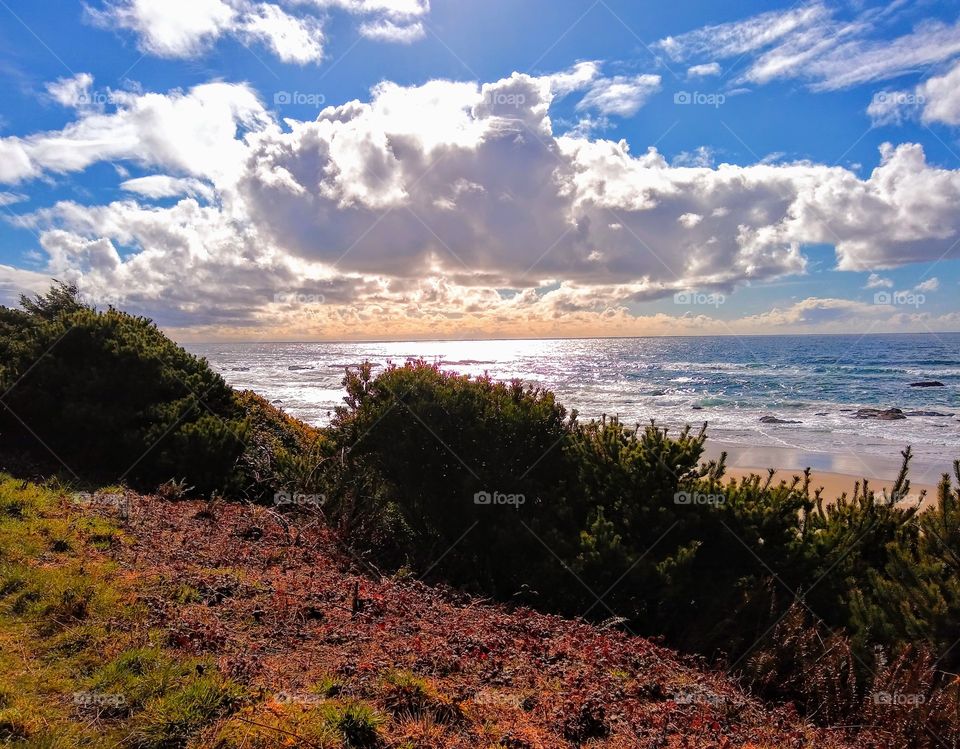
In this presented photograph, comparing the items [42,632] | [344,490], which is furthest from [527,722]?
[344,490]

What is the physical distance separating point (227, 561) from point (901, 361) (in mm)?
91625

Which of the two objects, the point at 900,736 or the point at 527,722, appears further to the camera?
the point at 900,736

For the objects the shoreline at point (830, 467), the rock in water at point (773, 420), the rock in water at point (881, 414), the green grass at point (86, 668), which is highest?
the green grass at point (86, 668)

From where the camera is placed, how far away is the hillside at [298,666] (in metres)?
3.72

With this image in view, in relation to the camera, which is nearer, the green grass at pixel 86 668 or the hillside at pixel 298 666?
the green grass at pixel 86 668

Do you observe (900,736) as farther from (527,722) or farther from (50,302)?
(50,302)

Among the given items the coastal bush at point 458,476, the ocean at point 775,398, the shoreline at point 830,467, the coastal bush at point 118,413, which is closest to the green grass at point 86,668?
the coastal bush at point 458,476

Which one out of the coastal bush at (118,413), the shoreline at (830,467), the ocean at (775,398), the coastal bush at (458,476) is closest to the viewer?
the coastal bush at (458,476)

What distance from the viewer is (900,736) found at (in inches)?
181

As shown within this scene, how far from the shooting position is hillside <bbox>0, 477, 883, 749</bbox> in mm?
3717

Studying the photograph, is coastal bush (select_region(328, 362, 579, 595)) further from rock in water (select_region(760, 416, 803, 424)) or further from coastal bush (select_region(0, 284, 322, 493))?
rock in water (select_region(760, 416, 803, 424))

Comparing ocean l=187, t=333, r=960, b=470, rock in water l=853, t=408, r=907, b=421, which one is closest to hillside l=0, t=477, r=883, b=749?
ocean l=187, t=333, r=960, b=470

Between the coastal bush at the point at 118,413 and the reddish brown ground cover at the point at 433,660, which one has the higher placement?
→ the coastal bush at the point at 118,413

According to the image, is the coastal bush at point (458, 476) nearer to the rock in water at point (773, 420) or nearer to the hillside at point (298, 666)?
the hillside at point (298, 666)
